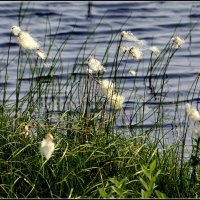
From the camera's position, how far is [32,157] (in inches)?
255

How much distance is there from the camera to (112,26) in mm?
15797

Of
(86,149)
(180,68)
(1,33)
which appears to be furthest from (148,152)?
(1,33)

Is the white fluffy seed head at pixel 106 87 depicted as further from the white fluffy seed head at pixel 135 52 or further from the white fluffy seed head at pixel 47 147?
the white fluffy seed head at pixel 47 147

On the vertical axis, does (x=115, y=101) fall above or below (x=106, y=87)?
below

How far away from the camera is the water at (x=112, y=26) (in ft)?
42.3

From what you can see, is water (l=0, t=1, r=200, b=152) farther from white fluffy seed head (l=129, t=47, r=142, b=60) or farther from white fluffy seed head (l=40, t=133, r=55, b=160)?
white fluffy seed head (l=40, t=133, r=55, b=160)

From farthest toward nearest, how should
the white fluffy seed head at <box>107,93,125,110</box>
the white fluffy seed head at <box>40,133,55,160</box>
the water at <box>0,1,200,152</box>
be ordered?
the water at <box>0,1,200,152</box>, the white fluffy seed head at <box>107,93,125,110</box>, the white fluffy seed head at <box>40,133,55,160</box>

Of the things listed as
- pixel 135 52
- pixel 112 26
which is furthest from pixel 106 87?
pixel 112 26

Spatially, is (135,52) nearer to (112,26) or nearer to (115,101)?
(115,101)

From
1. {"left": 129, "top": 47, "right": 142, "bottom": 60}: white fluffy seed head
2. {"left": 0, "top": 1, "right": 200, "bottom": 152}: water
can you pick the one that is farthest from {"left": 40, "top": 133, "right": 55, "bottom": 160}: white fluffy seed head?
{"left": 0, "top": 1, "right": 200, "bottom": 152}: water

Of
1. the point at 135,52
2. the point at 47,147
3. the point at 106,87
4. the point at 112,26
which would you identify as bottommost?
the point at 112,26

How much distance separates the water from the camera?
12.9 meters

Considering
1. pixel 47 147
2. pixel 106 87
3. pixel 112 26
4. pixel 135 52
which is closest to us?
pixel 47 147

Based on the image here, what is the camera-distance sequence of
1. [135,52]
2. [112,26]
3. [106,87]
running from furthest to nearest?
[112,26] < [135,52] < [106,87]
